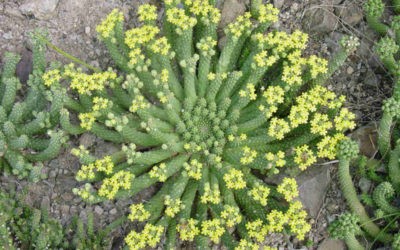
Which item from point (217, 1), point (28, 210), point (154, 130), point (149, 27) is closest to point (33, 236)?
point (28, 210)

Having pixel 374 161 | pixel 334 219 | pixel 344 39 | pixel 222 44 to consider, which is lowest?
pixel 334 219

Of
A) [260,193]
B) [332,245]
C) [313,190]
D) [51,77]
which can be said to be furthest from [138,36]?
[332,245]

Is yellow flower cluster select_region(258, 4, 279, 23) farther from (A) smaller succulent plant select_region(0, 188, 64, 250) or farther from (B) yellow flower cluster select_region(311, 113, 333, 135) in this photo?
(A) smaller succulent plant select_region(0, 188, 64, 250)

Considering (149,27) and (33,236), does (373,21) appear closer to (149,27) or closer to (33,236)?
(149,27)

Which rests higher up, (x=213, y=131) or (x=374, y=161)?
(x=213, y=131)

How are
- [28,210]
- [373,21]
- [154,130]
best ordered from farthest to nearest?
1. [373,21]
2. [28,210]
3. [154,130]

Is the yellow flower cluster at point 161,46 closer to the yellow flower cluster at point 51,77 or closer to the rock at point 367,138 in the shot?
the yellow flower cluster at point 51,77
